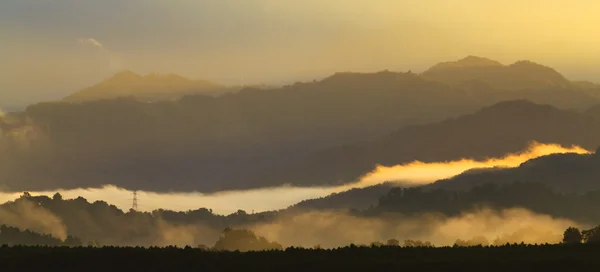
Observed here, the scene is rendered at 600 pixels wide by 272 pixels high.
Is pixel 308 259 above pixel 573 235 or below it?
below

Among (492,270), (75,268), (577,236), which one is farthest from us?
(577,236)

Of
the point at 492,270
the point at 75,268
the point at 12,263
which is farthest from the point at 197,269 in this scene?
the point at 492,270

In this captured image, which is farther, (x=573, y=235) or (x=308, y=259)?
(x=573, y=235)

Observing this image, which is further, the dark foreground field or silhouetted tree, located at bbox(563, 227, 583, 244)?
silhouetted tree, located at bbox(563, 227, 583, 244)

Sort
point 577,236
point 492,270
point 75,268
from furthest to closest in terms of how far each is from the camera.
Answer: point 577,236, point 75,268, point 492,270

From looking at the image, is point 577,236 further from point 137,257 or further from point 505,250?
point 137,257

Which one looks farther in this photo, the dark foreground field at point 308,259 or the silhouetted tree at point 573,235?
the silhouetted tree at point 573,235

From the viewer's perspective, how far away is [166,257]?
5941 centimetres

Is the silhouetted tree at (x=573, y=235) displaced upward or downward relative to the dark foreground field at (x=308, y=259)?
upward

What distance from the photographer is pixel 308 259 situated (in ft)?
193

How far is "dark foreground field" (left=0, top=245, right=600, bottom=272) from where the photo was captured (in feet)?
186

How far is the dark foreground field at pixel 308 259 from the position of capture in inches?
2229

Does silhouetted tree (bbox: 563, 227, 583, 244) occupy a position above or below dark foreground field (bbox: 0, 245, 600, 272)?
above

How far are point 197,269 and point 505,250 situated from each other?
22.3 m
